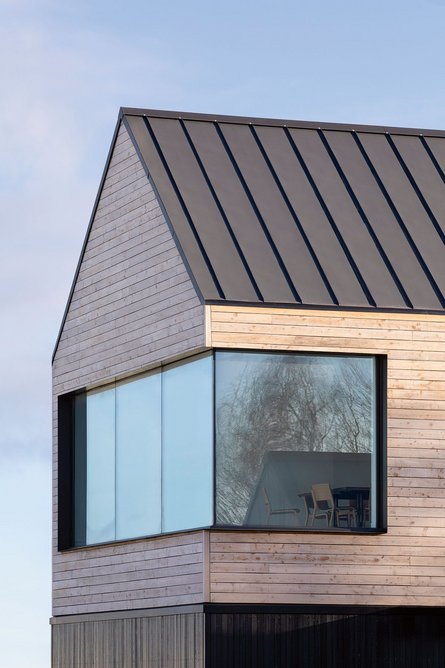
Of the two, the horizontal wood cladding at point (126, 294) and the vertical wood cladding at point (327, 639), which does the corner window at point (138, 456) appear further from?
the vertical wood cladding at point (327, 639)

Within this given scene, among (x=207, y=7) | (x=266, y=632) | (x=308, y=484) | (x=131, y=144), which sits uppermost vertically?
(x=207, y=7)

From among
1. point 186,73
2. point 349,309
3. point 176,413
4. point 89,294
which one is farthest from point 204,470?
point 186,73

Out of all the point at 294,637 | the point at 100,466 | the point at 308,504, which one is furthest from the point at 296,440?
the point at 100,466

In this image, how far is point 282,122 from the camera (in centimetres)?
2438

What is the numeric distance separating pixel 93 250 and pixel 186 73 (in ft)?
8.97

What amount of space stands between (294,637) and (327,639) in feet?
1.28

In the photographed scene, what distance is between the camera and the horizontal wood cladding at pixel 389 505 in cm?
2086

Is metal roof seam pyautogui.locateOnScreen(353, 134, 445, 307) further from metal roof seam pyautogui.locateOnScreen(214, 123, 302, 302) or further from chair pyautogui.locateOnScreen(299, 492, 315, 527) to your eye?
chair pyautogui.locateOnScreen(299, 492, 315, 527)

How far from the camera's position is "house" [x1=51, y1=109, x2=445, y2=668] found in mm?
20953

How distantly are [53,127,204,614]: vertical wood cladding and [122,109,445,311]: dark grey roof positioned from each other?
39 cm

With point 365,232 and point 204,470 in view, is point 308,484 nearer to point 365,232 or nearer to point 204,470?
point 204,470

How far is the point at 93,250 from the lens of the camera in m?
24.8

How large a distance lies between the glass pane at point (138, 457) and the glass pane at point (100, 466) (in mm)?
194

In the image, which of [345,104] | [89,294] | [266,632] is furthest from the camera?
[345,104]
